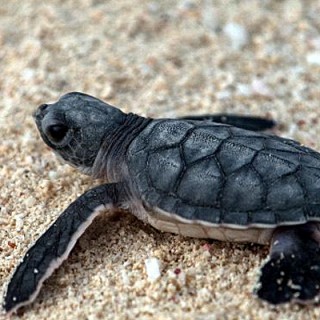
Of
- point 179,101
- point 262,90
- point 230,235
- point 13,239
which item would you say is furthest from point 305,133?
point 13,239

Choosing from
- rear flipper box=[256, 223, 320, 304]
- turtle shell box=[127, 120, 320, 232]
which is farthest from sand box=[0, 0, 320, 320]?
turtle shell box=[127, 120, 320, 232]

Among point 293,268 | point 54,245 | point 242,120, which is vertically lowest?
point 242,120

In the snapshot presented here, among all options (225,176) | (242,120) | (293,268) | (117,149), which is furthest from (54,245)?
(242,120)

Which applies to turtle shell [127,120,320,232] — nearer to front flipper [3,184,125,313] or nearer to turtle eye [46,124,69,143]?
front flipper [3,184,125,313]

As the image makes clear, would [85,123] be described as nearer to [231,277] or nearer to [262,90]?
[231,277]

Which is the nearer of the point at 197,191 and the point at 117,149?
the point at 197,191

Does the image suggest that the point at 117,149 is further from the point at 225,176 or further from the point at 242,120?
the point at 242,120
